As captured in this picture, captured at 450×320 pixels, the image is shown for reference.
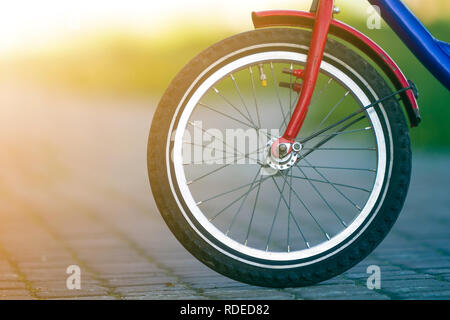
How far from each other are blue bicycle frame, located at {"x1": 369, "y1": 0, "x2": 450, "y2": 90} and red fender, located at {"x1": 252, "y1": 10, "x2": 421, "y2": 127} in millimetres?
110

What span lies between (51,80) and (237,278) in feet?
58.0

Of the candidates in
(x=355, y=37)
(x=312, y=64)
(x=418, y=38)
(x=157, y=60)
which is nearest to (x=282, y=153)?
(x=312, y=64)

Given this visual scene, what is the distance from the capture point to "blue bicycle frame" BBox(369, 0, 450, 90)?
3082 millimetres

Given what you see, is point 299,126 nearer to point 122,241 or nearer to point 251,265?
point 251,265

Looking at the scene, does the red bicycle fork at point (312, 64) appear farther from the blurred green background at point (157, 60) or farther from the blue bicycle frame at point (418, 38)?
the blurred green background at point (157, 60)

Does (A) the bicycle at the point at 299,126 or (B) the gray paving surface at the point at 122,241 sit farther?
(B) the gray paving surface at the point at 122,241

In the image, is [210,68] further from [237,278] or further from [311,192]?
[311,192]

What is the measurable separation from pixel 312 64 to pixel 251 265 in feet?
2.78

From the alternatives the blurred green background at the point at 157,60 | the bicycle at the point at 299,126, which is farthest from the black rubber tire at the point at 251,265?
the blurred green background at the point at 157,60

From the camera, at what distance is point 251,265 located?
3.12 meters

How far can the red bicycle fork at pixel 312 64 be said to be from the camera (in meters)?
3.06

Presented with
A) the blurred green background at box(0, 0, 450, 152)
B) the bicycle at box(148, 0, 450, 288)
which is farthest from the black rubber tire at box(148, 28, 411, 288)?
the blurred green background at box(0, 0, 450, 152)

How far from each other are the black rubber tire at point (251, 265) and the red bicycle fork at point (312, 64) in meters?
0.06

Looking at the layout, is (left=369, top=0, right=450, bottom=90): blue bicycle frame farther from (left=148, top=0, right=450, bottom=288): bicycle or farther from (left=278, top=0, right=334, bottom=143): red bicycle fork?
(left=278, top=0, right=334, bottom=143): red bicycle fork
